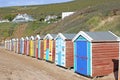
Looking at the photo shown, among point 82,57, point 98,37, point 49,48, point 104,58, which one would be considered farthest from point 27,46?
point 104,58

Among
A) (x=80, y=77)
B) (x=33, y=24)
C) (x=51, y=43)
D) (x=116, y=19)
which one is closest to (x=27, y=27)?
(x=33, y=24)

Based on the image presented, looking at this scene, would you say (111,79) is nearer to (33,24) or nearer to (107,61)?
(107,61)

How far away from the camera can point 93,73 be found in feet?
60.1

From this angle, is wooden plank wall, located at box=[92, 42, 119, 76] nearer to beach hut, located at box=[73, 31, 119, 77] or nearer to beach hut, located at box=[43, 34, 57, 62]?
beach hut, located at box=[73, 31, 119, 77]

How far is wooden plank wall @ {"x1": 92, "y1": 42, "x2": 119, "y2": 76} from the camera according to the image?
18.4m

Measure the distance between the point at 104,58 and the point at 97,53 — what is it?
0.56 meters

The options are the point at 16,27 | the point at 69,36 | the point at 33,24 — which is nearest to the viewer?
the point at 69,36

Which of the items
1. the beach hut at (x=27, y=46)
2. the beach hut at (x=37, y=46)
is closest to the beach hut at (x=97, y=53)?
the beach hut at (x=37, y=46)

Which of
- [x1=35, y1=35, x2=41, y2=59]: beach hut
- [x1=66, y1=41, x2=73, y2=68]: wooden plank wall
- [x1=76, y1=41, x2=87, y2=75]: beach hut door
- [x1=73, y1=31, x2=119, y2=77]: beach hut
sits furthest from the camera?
[x1=35, y1=35, x2=41, y2=59]: beach hut

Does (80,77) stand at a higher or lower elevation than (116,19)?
lower

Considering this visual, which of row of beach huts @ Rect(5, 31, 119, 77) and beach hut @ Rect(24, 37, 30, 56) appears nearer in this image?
row of beach huts @ Rect(5, 31, 119, 77)

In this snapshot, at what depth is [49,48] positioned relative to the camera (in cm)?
2791

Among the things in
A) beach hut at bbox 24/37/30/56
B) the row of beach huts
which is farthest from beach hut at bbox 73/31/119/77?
beach hut at bbox 24/37/30/56

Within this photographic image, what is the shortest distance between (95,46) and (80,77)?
2113mm
